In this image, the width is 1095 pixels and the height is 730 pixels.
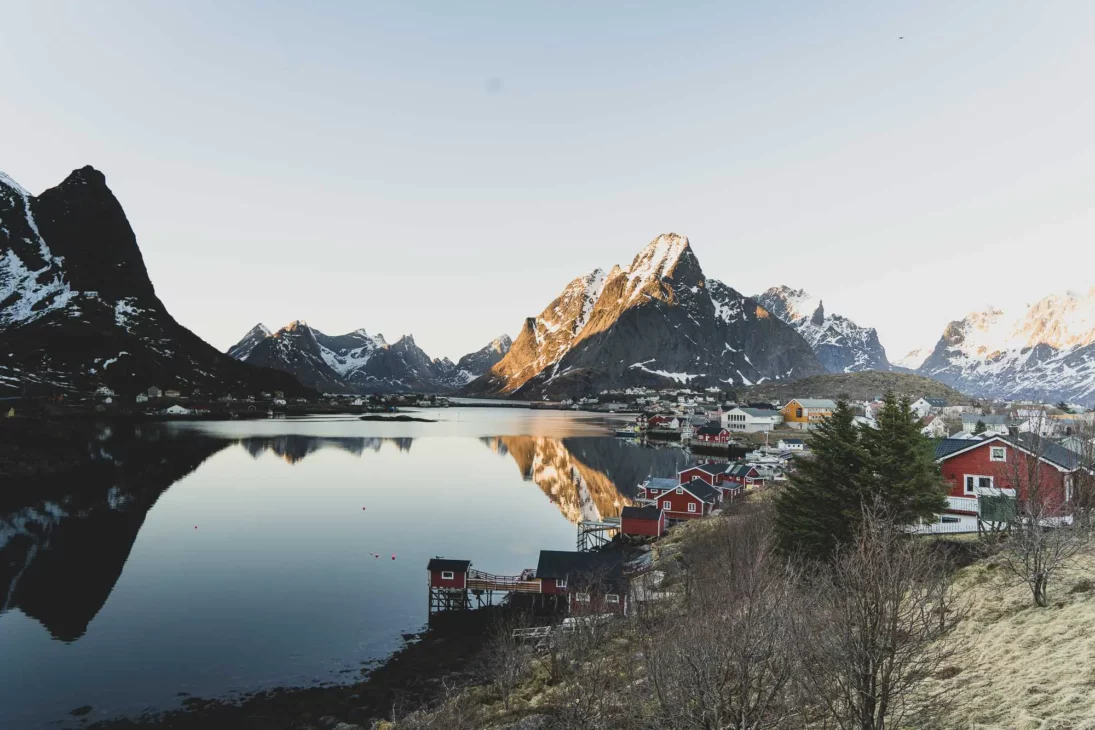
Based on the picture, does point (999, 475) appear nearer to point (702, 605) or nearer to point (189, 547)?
point (702, 605)

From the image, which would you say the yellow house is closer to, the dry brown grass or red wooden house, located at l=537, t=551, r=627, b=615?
red wooden house, located at l=537, t=551, r=627, b=615

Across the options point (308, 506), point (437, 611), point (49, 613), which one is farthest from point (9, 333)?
point (437, 611)

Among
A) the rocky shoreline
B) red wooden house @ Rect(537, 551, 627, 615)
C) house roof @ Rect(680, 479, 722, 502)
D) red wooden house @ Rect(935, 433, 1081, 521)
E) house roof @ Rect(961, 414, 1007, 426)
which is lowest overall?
the rocky shoreline

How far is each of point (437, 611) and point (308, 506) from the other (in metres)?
34.9

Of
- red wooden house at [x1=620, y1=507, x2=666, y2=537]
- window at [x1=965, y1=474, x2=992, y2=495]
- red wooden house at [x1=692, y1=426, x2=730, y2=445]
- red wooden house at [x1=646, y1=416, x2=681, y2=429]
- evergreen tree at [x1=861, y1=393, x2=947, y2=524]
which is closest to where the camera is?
evergreen tree at [x1=861, y1=393, x2=947, y2=524]

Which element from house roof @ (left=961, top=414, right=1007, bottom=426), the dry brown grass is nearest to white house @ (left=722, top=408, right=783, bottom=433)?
house roof @ (left=961, top=414, right=1007, bottom=426)

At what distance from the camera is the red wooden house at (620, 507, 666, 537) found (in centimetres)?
5647

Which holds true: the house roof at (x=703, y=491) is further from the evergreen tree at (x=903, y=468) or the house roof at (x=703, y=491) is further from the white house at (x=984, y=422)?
the white house at (x=984, y=422)

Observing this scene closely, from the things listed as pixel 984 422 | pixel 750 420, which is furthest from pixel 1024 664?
pixel 750 420

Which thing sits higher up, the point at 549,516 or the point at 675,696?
the point at 675,696

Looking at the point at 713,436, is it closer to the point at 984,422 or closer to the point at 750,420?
the point at 750,420

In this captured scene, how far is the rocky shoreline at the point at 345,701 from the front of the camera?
84.9 feet

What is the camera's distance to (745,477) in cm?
7375

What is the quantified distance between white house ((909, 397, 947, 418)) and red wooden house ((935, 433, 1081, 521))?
5829 inches
